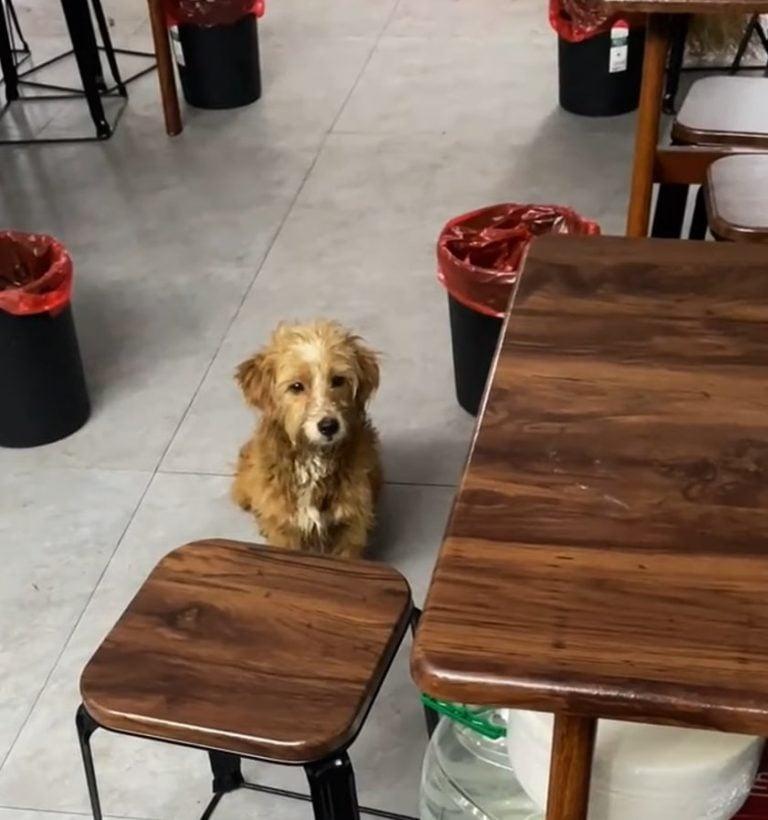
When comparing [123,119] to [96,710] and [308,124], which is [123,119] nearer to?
[308,124]

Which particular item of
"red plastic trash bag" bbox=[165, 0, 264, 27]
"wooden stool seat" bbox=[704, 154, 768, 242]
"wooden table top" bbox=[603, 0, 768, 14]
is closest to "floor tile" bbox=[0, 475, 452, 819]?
"wooden stool seat" bbox=[704, 154, 768, 242]

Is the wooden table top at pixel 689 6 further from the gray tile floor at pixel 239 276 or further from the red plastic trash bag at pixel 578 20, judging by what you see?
the red plastic trash bag at pixel 578 20

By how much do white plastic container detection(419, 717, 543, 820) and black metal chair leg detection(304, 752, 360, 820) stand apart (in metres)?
0.22

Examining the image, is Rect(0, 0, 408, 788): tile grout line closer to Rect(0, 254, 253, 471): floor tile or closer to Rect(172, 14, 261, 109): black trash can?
Rect(0, 254, 253, 471): floor tile

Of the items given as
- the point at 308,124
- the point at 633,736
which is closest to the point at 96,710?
the point at 633,736

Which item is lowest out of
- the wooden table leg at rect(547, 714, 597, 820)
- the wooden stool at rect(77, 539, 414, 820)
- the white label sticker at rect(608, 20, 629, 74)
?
the white label sticker at rect(608, 20, 629, 74)

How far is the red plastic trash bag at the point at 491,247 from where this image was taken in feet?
7.04

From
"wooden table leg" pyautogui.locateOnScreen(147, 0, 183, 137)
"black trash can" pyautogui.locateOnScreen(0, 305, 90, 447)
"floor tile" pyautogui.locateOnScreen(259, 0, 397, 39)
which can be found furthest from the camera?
"floor tile" pyautogui.locateOnScreen(259, 0, 397, 39)

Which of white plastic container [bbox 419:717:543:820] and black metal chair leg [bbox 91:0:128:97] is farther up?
white plastic container [bbox 419:717:543:820]

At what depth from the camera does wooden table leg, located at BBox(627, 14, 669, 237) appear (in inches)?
71.9

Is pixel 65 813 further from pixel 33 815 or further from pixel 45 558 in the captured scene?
pixel 45 558

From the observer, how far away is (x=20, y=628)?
6.68 feet

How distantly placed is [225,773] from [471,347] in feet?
3.16

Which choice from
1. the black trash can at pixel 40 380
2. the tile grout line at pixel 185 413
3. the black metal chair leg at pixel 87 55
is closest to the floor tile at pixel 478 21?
the tile grout line at pixel 185 413
